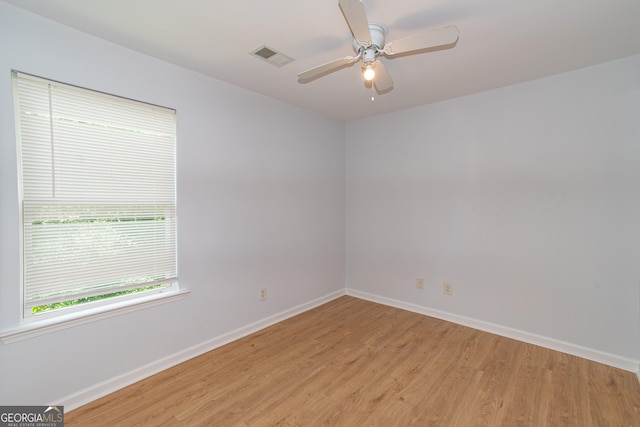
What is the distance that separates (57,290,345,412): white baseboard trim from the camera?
1853 mm

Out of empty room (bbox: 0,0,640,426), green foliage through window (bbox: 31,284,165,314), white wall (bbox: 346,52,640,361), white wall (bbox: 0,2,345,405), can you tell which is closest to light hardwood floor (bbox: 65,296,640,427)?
empty room (bbox: 0,0,640,426)

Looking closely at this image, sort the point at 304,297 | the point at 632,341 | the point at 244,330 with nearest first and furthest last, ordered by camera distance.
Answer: the point at 632,341 → the point at 244,330 → the point at 304,297

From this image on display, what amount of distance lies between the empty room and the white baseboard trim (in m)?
0.01

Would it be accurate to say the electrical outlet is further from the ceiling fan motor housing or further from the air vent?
the air vent

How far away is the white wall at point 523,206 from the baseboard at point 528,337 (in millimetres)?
47

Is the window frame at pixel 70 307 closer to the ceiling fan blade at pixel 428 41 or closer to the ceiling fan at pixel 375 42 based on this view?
the ceiling fan at pixel 375 42

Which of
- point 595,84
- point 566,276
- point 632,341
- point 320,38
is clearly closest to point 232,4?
point 320,38

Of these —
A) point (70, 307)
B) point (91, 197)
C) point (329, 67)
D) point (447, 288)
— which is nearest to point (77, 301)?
point (70, 307)

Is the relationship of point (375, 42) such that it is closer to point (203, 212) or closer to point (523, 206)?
point (203, 212)

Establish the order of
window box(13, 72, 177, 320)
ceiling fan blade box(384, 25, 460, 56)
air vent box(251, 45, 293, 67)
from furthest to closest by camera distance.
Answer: air vent box(251, 45, 293, 67)
window box(13, 72, 177, 320)
ceiling fan blade box(384, 25, 460, 56)

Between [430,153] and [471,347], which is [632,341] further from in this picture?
[430,153]

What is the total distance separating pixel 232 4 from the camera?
1600mm

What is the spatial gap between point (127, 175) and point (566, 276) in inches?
146

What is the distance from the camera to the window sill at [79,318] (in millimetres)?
1648
